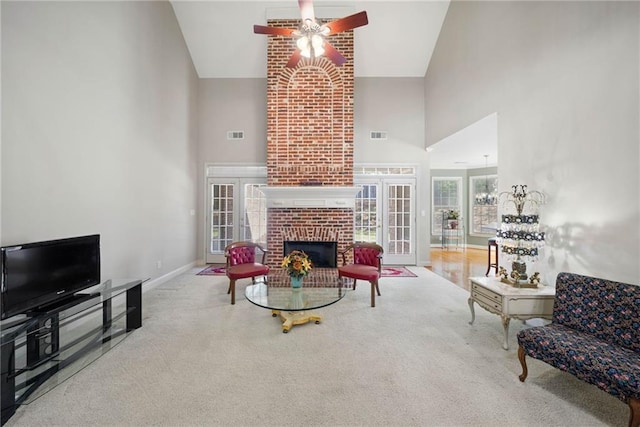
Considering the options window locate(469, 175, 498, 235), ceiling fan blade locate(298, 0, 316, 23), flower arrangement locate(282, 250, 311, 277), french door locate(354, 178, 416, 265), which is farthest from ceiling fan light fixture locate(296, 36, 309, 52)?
window locate(469, 175, 498, 235)

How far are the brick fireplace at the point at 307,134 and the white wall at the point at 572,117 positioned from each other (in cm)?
229

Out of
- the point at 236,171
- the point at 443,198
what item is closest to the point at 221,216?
the point at 236,171

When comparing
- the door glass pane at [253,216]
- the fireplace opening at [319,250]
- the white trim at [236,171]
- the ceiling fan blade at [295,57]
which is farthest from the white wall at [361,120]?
the ceiling fan blade at [295,57]

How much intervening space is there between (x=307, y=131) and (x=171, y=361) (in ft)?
13.5

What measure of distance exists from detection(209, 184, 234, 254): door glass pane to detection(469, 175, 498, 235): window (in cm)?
742

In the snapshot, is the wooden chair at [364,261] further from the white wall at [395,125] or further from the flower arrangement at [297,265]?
the white wall at [395,125]

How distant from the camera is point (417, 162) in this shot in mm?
6098

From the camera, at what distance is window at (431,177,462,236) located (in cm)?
905

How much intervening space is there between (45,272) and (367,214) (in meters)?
5.23

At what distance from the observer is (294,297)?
299 centimetres

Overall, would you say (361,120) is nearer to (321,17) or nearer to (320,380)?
(321,17)

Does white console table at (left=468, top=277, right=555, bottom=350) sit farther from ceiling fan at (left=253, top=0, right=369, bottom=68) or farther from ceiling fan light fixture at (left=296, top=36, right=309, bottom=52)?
ceiling fan light fixture at (left=296, top=36, right=309, bottom=52)

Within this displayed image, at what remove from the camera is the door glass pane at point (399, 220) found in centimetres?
617

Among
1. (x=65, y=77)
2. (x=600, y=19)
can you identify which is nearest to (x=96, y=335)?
(x=65, y=77)
